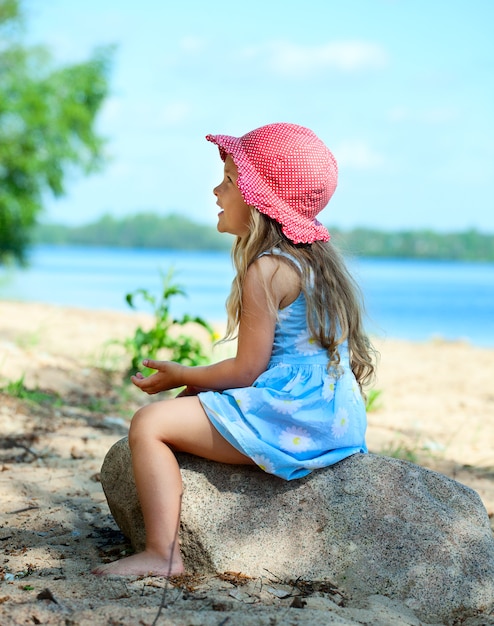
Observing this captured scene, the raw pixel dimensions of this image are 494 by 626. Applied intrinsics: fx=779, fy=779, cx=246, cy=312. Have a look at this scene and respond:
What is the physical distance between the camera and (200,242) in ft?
252

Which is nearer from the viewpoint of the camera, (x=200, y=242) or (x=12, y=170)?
(x=12, y=170)

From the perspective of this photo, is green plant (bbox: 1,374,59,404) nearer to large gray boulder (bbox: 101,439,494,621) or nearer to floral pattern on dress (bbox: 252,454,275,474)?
large gray boulder (bbox: 101,439,494,621)

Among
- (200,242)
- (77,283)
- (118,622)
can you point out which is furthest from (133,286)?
(200,242)

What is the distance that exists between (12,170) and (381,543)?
66.9 feet

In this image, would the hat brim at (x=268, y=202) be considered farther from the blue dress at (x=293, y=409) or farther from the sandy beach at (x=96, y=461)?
the sandy beach at (x=96, y=461)

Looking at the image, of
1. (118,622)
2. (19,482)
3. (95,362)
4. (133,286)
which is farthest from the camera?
(133,286)

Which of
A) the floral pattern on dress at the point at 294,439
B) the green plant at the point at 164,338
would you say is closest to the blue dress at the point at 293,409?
the floral pattern on dress at the point at 294,439

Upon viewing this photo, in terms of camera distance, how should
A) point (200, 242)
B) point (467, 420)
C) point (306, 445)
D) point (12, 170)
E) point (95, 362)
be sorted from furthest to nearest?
point (200, 242)
point (12, 170)
point (95, 362)
point (467, 420)
point (306, 445)

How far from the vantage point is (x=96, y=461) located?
4203 millimetres

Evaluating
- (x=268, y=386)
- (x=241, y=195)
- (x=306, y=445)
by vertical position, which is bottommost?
(x=306, y=445)

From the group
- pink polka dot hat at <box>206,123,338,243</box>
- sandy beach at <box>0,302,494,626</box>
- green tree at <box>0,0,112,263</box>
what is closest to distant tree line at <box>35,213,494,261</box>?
green tree at <box>0,0,112,263</box>

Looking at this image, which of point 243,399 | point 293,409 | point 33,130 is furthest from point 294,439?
point 33,130

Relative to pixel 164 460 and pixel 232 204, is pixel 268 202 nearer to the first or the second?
pixel 232 204

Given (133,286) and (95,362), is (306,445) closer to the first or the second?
(95,362)
